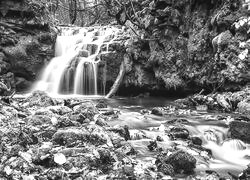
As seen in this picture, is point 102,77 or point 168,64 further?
point 102,77

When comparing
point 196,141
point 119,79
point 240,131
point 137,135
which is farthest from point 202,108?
point 119,79

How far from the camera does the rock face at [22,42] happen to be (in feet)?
56.0

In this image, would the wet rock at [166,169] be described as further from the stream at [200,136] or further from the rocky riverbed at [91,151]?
the stream at [200,136]

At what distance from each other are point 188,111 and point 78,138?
22.7 feet

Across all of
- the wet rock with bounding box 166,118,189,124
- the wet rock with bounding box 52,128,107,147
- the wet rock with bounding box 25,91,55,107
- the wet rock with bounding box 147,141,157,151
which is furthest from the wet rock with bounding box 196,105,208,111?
the wet rock with bounding box 52,128,107,147

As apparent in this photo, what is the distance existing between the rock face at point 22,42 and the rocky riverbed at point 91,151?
392 inches

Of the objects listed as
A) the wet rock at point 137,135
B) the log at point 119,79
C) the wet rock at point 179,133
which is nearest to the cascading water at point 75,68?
the log at point 119,79

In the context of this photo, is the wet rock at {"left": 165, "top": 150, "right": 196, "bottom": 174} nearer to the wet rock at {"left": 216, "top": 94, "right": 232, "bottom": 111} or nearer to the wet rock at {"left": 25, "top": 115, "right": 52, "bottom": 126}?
the wet rock at {"left": 25, "top": 115, "right": 52, "bottom": 126}

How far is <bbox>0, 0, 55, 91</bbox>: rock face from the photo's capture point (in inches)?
672

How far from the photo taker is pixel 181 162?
18.9 ft

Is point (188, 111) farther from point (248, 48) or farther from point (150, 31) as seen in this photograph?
point (150, 31)

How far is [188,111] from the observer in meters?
12.1

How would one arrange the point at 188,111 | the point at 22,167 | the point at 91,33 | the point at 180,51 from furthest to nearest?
the point at 91,33
the point at 180,51
the point at 188,111
the point at 22,167

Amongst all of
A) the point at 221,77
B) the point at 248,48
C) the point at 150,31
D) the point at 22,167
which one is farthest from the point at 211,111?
the point at 22,167
